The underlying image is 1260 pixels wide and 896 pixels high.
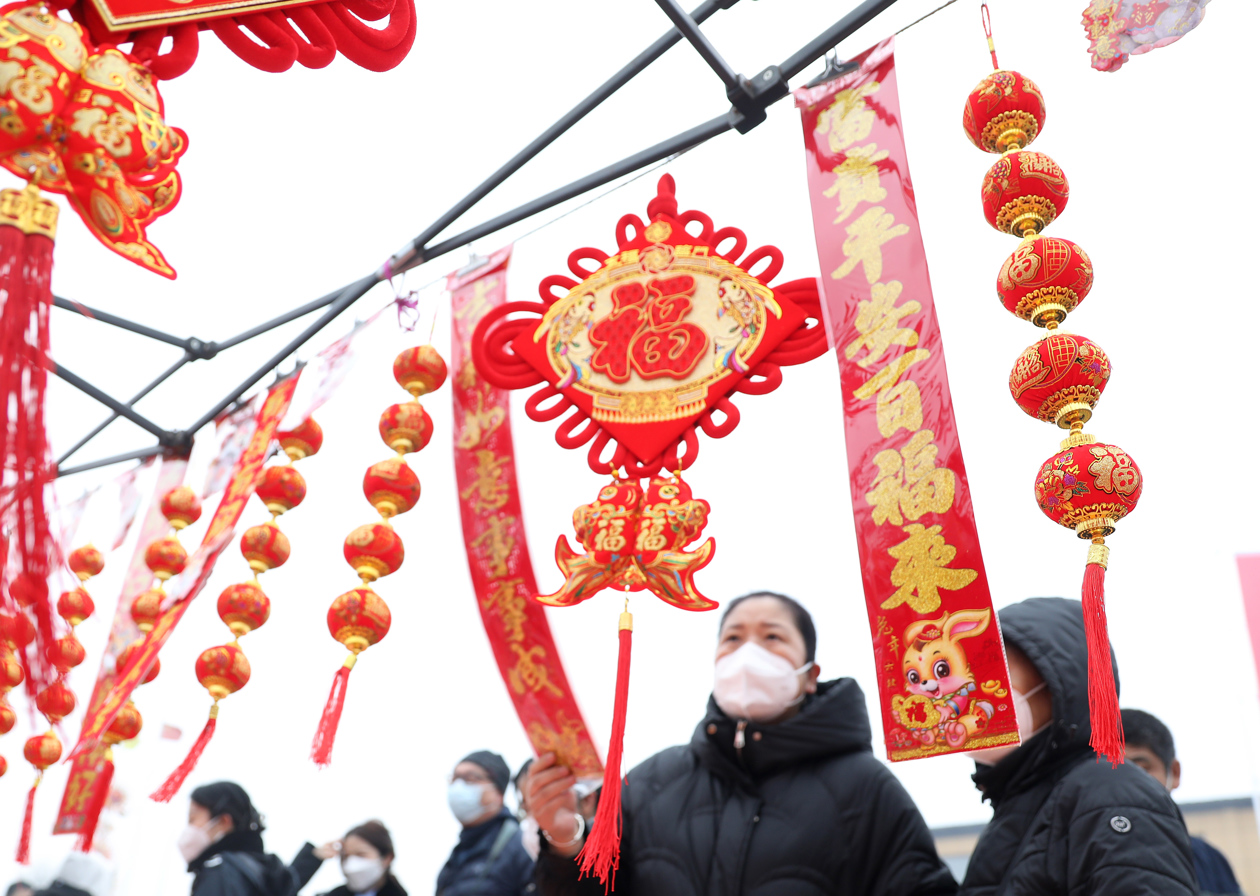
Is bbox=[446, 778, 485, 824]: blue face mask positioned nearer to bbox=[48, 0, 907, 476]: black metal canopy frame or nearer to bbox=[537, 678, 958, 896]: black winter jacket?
bbox=[537, 678, 958, 896]: black winter jacket

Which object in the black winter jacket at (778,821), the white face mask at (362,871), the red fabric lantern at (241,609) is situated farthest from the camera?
the white face mask at (362,871)

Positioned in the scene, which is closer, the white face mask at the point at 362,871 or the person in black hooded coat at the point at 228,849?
the person in black hooded coat at the point at 228,849

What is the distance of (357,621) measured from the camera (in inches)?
91.1

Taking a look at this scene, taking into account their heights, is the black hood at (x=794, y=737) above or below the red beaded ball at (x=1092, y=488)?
below

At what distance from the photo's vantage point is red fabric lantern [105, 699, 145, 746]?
9.09 ft

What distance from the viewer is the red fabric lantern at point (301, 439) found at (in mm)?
2773

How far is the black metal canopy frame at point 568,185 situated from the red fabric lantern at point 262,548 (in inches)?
20.1

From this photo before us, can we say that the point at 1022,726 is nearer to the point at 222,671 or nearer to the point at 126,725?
the point at 222,671

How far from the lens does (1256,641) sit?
10.9 ft

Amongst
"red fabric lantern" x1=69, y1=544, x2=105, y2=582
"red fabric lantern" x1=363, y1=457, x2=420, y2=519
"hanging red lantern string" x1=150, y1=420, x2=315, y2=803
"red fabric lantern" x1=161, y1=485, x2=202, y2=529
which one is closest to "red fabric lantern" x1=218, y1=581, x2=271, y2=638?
"hanging red lantern string" x1=150, y1=420, x2=315, y2=803

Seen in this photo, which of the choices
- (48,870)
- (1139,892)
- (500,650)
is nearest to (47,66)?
(500,650)

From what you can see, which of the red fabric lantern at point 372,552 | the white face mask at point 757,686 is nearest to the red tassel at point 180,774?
the red fabric lantern at point 372,552

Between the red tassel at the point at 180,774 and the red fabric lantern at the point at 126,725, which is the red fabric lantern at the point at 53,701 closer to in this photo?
the red tassel at the point at 180,774

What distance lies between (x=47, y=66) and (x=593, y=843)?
1.47 metres
